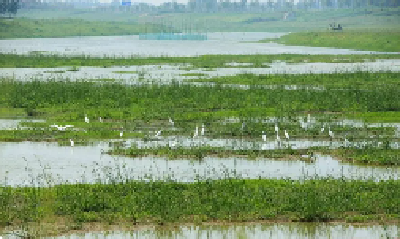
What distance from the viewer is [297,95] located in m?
35.7

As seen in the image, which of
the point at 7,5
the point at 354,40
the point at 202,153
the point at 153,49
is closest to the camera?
the point at 202,153

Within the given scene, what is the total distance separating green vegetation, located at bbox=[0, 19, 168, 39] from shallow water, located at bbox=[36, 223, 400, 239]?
4160 inches

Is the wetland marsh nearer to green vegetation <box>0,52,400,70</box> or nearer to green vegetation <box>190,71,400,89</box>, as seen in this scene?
green vegetation <box>190,71,400,89</box>

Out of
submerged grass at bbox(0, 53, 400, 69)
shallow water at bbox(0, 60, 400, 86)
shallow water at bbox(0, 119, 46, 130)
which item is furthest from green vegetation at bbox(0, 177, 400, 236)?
submerged grass at bbox(0, 53, 400, 69)

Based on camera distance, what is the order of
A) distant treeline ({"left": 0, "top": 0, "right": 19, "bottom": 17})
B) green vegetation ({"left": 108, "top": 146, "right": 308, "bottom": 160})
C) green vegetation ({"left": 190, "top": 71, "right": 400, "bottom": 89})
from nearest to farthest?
green vegetation ({"left": 108, "top": 146, "right": 308, "bottom": 160})
green vegetation ({"left": 190, "top": 71, "right": 400, "bottom": 89})
distant treeline ({"left": 0, "top": 0, "right": 19, "bottom": 17})

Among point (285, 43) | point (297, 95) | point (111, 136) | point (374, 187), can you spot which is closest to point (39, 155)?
point (111, 136)

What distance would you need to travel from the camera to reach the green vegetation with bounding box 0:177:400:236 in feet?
53.6

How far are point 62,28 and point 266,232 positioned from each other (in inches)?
5453

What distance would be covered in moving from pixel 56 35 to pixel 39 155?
119 m

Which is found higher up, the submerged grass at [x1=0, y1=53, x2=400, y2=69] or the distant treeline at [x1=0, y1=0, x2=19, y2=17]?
the distant treeline at [x1=0, y1=0, x2=19, y2=17]

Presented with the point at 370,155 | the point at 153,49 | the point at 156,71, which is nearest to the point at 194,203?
the point at 370,155

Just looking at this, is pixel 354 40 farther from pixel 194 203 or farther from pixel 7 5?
pixel 194 203

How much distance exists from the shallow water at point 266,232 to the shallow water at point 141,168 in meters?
3.63

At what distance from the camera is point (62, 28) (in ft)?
492
